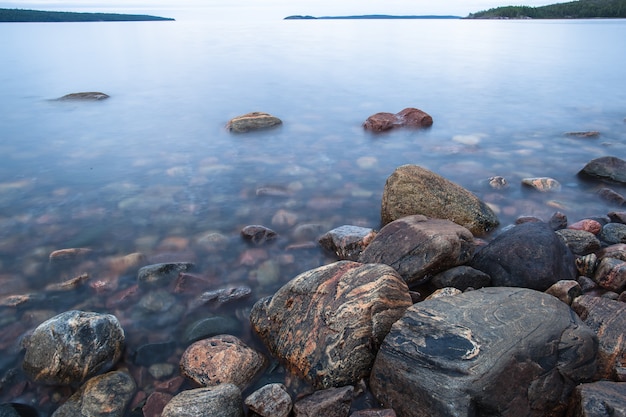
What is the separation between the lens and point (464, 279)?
4781 millimetres

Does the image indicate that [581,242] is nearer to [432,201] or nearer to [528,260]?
[528,260]

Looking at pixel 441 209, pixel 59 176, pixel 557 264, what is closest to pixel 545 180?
Result: pixel 441 209

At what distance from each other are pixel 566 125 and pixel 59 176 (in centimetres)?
1226

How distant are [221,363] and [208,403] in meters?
0.50

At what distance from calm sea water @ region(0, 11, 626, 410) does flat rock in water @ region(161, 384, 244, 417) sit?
2.70ft

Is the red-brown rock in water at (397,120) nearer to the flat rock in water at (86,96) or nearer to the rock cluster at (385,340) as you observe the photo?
the rock cluster at (385,340)

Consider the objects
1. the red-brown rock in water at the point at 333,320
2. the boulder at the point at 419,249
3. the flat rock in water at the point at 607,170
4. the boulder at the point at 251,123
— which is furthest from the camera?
the boulder at the point at 251,123

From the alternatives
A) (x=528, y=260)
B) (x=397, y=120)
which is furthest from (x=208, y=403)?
(x=397, y=120)

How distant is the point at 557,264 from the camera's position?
15.7ft

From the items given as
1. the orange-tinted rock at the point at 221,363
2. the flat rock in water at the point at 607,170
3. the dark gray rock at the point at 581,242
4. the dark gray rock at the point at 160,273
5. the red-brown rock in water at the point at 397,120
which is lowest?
the orange-tinted rock at the point at 221,363

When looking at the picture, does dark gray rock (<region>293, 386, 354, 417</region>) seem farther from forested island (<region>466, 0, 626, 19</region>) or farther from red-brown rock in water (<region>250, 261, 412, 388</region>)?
forested island (<region>466, 0, 626, 19</region>)

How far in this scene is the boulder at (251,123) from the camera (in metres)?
Answer: 11.7

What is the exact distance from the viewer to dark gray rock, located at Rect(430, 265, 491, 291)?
15.6 feet

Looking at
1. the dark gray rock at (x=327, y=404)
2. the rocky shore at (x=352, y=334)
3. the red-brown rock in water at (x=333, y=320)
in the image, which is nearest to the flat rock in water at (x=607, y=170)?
the rocky shore at (x=352, y=334)
